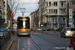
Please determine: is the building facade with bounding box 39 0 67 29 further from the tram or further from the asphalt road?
the asphalt road

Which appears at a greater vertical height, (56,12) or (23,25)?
(56,12)

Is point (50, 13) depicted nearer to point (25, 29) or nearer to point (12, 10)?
point (12, 10)

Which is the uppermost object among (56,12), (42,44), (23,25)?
(56,12)

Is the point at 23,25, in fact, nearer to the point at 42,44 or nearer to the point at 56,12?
the point at 42,44

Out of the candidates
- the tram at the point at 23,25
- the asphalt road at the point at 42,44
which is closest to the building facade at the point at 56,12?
the tram at the point at 23,25

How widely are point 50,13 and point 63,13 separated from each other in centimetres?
556

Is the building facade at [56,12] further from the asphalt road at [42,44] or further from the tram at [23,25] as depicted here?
the asphalt road at [42,44]

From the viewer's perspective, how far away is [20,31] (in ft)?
85.9

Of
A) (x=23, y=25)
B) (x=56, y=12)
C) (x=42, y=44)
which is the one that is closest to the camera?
(x=42, y=44)

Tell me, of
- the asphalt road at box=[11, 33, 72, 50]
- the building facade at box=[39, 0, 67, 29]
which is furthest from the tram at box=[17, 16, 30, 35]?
the building facade at box=[39, 0, 67, 29]

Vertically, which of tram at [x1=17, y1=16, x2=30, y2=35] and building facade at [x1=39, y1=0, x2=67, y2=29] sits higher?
building facade at [x1=39, y1=0, x2=67, y2=29]

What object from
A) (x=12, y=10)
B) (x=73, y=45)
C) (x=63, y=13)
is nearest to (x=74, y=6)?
(x=63, y=13)

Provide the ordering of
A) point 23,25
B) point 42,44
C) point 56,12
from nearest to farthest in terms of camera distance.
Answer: point 42,44 < point 23,25 < point 56,12

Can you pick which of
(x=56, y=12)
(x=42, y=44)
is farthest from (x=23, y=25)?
(x=56, y=12)
